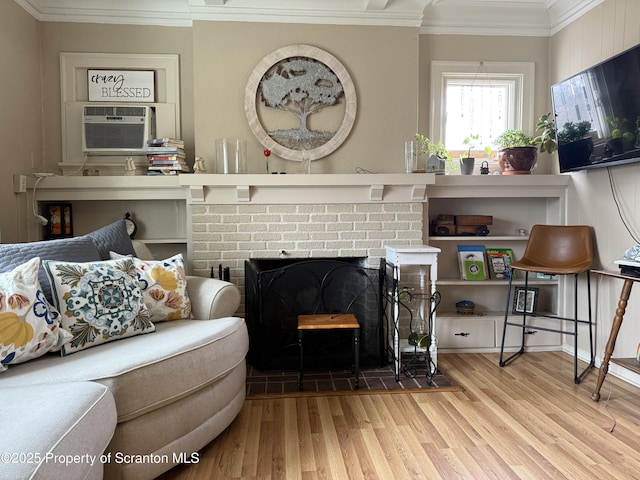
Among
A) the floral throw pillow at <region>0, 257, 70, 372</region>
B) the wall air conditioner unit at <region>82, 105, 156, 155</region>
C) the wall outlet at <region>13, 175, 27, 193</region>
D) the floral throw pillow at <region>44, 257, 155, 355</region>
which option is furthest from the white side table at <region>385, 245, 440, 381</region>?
the wall outlet at <region>13, 175, 27, 193</region>

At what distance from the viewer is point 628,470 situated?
1.76 m

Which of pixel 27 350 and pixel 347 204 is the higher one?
pixel 347 204

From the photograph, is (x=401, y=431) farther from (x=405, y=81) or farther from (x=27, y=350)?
(x=405, y=81)

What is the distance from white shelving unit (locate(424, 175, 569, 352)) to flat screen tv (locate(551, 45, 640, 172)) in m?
0.39

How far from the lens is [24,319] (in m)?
1.62

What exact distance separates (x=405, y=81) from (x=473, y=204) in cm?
110

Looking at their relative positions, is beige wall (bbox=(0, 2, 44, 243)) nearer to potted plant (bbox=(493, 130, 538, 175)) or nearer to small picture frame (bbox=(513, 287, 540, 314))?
potted plant (bbox=(493, 130, 538, 175))

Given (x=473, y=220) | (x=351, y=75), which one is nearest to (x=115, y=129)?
(x=351, y=75)

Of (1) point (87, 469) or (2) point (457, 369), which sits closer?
(1) point (87, 469)

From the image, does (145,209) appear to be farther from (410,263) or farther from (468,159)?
(468,159)

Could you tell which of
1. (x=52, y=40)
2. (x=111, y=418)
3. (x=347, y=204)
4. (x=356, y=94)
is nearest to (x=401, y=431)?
(x=111, y=418)

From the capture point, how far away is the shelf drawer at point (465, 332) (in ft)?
10.6

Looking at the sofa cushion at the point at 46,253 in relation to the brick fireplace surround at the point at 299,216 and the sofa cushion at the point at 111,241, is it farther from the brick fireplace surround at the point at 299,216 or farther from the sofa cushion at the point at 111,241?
the brick fireplace surround at the point at 299,216

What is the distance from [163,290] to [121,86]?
5.97 ft
